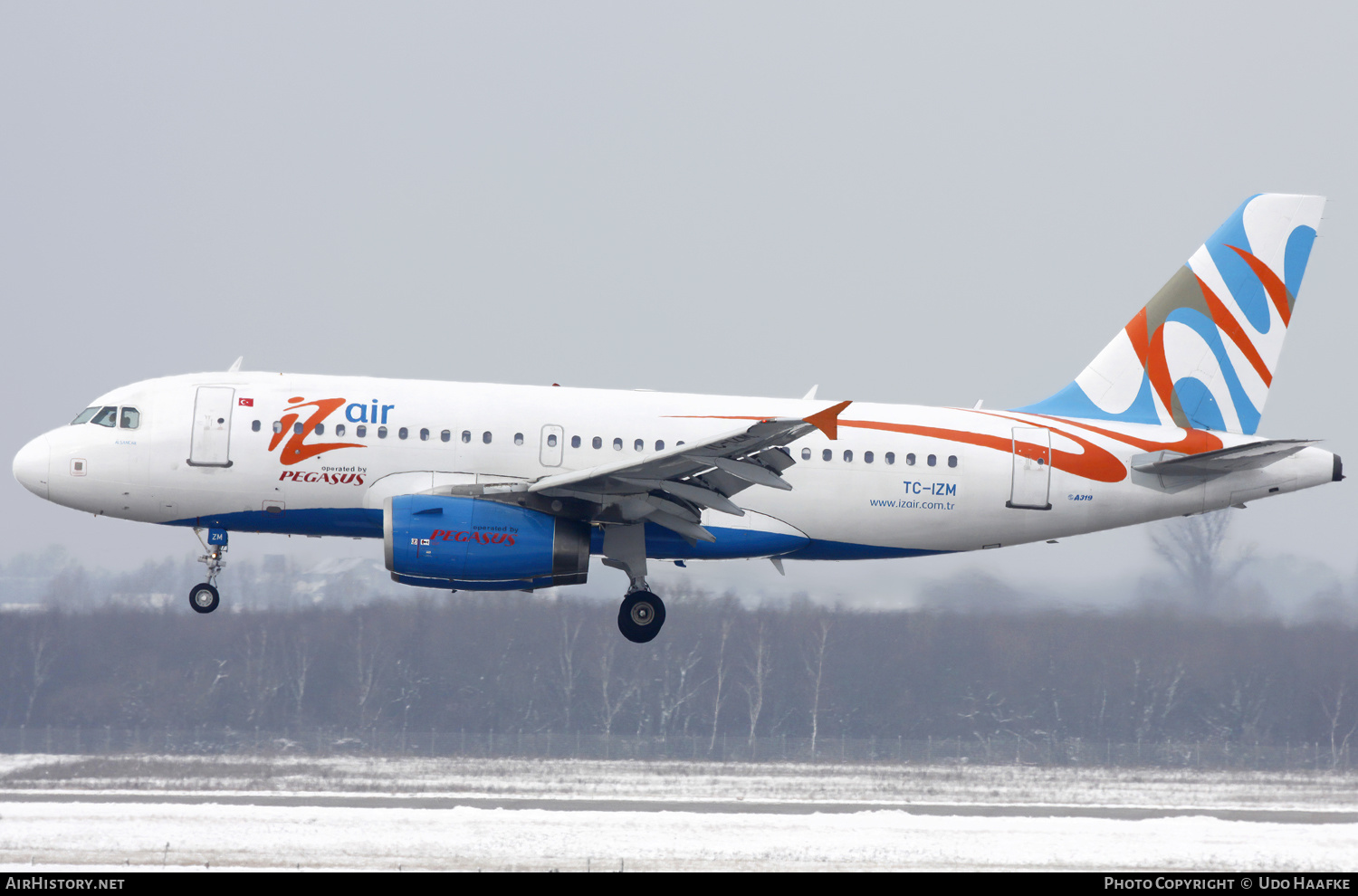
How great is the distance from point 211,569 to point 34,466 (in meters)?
3.39

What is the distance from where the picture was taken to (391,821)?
26172mm

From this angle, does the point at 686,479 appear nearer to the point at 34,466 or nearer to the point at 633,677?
the point at 34,466

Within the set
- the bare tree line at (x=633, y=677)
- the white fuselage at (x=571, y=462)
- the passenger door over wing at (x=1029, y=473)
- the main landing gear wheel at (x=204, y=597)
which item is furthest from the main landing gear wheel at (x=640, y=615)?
the bare tree line at (x=633, y=677)

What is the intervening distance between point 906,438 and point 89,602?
29.5 m

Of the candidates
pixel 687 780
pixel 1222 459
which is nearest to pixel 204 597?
pixel 687 780

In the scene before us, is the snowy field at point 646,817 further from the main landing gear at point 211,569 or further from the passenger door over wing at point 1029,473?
the passenger door over wing at point 1029,473

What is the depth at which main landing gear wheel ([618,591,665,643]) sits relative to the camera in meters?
24.5

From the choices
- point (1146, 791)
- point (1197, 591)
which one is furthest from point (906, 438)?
point (1197, 591)

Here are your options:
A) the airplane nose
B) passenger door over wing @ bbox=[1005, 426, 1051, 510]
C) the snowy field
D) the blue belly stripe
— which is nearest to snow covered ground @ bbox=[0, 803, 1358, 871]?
the snowy field

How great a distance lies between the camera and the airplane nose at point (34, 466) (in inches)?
950

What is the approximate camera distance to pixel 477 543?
22.9m

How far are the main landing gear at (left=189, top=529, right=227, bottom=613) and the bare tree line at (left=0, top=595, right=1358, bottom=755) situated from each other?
16292mm

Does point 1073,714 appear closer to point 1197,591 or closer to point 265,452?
point 1197,591

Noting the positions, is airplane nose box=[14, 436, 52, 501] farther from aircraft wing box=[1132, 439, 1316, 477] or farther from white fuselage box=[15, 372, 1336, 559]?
aircraft wing box=[1132, 439, 1316, 477]
